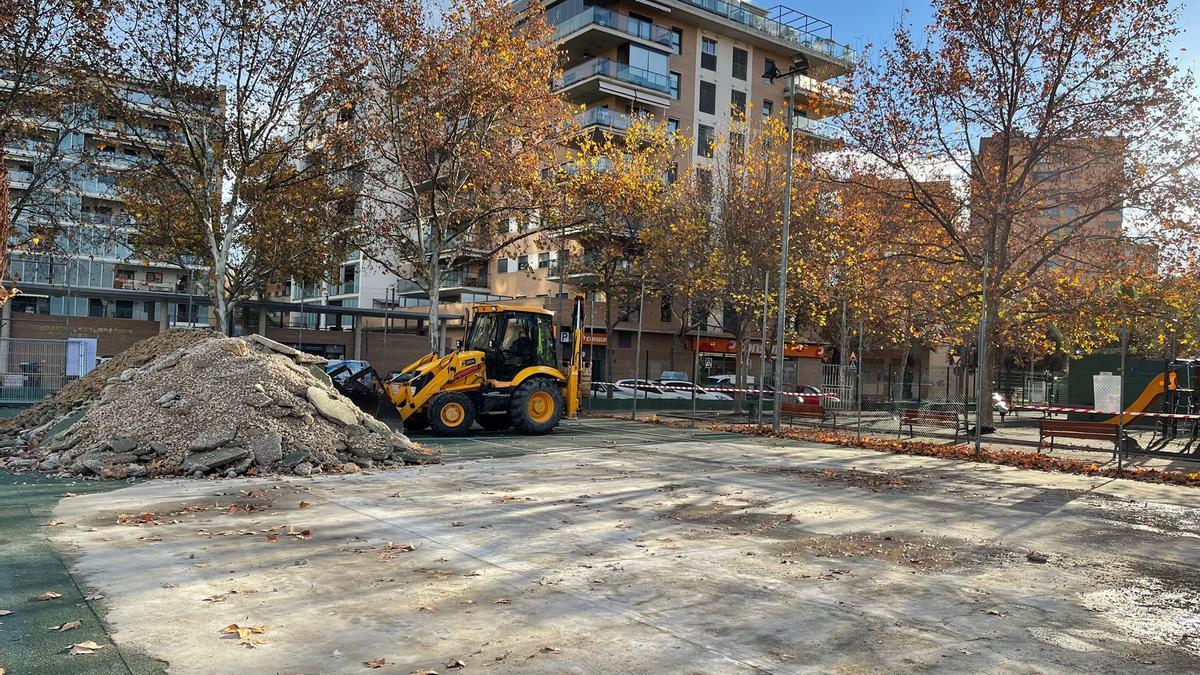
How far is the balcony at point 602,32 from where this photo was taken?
46625 mm

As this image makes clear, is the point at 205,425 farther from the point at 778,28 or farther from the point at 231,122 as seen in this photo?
the point at 778,28

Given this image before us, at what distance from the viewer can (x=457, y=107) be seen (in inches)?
946

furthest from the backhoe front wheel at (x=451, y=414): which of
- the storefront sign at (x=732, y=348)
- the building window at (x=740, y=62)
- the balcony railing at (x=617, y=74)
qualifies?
the building window at (x=740, y=62)

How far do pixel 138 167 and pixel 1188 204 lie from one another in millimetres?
26733

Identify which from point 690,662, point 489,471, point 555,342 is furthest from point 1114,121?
point 690,662

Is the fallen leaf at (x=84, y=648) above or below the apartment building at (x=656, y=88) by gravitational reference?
below

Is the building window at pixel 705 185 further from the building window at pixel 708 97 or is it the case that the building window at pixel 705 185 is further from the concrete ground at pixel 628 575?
the concrete ground at pixel 628 575

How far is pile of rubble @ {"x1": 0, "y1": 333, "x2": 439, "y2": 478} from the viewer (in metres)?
11.3

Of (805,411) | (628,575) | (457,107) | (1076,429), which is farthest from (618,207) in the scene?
(628,575)

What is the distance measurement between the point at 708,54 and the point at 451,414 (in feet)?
131

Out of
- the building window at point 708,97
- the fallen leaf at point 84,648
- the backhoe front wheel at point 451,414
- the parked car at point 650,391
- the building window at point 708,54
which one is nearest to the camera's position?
the fallen leaf at point 84,648

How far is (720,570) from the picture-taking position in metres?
6.70

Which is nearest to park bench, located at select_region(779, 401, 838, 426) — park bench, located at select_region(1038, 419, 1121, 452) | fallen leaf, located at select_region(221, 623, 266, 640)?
park bench, located at select_region(1038, 419, 1121, 452)

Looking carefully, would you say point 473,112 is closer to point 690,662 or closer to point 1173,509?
point 1173,509
